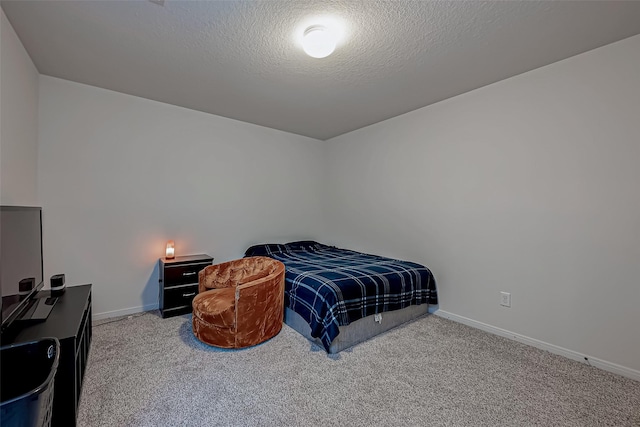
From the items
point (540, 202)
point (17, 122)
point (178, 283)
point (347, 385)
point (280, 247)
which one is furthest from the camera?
→ point (280, 247)

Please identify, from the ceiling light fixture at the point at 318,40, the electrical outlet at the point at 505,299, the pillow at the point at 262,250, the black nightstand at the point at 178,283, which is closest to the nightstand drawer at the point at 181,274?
the black nightstand at the point at 178,283

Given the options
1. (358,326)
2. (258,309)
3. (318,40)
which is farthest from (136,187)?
(358,326)

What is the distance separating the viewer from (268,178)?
13.5ft

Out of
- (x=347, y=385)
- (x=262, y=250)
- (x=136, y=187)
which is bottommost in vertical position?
(x=347, y=385)

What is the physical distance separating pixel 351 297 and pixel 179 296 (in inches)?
75.4

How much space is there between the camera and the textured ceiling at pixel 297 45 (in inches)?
67.2

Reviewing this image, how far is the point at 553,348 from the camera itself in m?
2.29

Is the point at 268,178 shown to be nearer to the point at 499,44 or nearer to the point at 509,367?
the point at 499,44

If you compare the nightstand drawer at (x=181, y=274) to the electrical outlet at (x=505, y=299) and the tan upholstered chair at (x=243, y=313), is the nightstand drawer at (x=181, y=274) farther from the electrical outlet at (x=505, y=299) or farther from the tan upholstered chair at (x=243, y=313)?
the electrical outlet at (x=505, y=299)

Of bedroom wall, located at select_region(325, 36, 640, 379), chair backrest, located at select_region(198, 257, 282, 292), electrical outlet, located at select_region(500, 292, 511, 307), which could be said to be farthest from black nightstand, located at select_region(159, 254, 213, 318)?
electrical outlet, located at select_region(500, 292, 511, 307)

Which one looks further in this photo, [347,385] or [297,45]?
[297,45]

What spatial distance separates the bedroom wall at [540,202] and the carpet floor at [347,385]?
0.38 metres

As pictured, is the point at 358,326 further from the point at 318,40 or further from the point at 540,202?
the point at 318,40

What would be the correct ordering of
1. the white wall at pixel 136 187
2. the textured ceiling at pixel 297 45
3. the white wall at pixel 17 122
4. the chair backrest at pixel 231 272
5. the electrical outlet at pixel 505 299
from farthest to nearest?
the chair backrest at pixel 231 272
the white wall at pixel 136 187
the electrical outlet at pixel 505 299
the white wall at pixel 17 122
the textured ceiling at pixel 297 45
